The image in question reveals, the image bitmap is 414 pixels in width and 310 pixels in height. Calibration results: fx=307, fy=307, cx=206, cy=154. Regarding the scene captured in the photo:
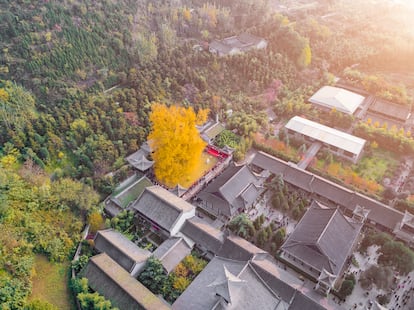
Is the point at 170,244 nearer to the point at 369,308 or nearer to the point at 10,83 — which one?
the point at 369,308

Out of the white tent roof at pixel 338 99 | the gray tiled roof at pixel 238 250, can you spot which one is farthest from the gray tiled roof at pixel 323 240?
the white tent roof at pixel 338 99

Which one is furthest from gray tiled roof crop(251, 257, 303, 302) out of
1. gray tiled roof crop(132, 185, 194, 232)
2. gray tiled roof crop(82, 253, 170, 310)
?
gray tiled roof crop(132, 185, 194, 232)

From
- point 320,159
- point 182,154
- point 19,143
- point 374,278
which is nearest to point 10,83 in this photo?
point 19,143

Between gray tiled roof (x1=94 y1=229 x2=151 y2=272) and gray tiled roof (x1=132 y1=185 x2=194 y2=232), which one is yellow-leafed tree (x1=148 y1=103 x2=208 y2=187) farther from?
gray tiled roof (x1=94 y1=229 x2=151 y2=272)

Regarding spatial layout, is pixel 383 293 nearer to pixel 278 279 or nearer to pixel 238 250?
pixel 278 279

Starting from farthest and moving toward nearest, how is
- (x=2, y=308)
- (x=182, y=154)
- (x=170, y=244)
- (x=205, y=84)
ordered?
(x=205, y=84), (x=182, y=154), (x=170, y=244), (x=2, y=308)

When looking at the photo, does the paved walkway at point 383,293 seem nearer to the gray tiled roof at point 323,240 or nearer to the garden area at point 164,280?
the gray tiled roof at point 323,240

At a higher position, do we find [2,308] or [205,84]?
[205,84]
